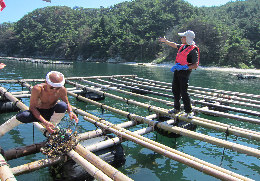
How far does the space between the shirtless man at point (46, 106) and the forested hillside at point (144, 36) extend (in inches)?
2443

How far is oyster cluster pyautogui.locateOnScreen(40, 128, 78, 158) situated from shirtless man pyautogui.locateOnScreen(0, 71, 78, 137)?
0.51 ft

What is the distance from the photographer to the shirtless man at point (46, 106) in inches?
170

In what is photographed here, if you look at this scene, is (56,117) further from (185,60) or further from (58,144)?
(185,60)

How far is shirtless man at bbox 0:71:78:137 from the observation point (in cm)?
432

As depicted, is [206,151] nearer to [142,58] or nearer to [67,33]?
[142,58]

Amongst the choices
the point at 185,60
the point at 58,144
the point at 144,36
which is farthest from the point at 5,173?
the point at 144,36

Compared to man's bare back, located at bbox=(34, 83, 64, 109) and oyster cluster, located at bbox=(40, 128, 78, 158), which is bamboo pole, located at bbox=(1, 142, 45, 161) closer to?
oyster cluster, located at bbox=(40, 128, 78, 158)

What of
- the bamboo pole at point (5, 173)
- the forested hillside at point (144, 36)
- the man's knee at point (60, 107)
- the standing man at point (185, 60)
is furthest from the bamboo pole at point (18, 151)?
the forested hillside at point (144, 36)

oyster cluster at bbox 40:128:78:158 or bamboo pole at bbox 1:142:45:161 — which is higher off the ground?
oyster cluster at bbox 40:128:78:158

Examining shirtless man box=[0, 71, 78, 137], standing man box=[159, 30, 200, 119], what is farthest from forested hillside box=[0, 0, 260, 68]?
shirtless man box=[0, 71, 78, 137]

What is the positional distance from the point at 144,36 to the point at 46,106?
82.2 meters

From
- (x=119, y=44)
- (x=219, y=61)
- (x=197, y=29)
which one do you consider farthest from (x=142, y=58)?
(x=219, y=61)

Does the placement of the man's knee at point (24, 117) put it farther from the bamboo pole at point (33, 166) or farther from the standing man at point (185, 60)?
the standing man at point (185, 60)

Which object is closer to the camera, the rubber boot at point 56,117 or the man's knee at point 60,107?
the man's knee at point 60,107
